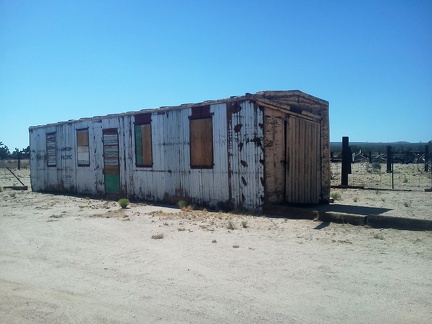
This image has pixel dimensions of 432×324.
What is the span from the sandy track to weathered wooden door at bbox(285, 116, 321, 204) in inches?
117

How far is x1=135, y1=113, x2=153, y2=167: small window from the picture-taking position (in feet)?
53.6

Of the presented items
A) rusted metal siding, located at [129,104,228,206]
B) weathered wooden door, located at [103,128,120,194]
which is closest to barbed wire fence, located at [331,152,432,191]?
rusted metal siding, located at [129,104,228,206]

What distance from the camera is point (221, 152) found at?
13.4 meters

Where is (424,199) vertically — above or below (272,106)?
below

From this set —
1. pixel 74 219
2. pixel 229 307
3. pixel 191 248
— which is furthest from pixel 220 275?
pixel 74 219

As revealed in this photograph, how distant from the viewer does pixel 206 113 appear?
13.9m

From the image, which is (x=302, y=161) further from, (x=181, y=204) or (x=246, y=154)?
(x=181, y=204)

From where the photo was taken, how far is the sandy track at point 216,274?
4.55 m

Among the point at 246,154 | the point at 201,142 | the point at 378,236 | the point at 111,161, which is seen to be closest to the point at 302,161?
the point at 246,154

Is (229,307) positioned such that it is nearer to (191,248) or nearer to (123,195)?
(191,248)

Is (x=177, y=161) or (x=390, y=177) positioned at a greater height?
(x=177, y=161)

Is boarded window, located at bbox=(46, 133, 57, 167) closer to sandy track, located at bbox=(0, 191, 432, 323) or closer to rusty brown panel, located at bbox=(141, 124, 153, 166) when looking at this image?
rusty brown panel, located at bbox=(141, 124, 153, 166)

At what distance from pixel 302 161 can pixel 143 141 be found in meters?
6.98

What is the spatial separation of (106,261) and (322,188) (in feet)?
31.5
